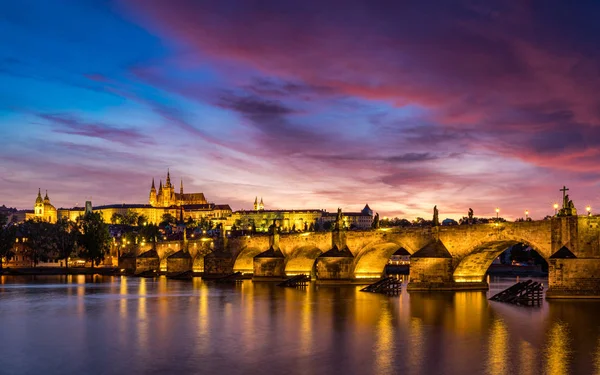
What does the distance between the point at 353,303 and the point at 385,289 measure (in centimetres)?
1093

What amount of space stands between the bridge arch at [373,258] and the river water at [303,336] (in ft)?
41.0

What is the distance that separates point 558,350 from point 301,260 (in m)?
51.0

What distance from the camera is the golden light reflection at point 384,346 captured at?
22.6 meters

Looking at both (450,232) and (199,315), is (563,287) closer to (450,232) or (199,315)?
(450,232)

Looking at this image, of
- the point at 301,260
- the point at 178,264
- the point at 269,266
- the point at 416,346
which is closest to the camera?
the point at 416,346

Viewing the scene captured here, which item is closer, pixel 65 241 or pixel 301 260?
pixel 301 260

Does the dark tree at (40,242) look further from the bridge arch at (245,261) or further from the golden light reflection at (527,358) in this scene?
the golden light reflection at (527,358)

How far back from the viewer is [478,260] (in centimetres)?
5247

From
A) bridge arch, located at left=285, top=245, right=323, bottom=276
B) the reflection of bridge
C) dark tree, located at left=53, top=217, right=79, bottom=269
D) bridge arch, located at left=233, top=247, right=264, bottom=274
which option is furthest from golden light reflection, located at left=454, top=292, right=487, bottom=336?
dark tree, located at left=53, top=217, right=79, bottom=269

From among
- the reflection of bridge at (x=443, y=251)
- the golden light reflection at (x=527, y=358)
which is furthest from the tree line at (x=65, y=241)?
the golden light reflection at (x=527, y=358)

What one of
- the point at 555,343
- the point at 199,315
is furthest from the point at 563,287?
the point at 199,315

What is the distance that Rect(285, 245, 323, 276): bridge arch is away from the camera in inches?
2874

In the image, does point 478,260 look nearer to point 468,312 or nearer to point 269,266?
point 468,312

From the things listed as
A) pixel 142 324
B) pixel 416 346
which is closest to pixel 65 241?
pixel 142 324
